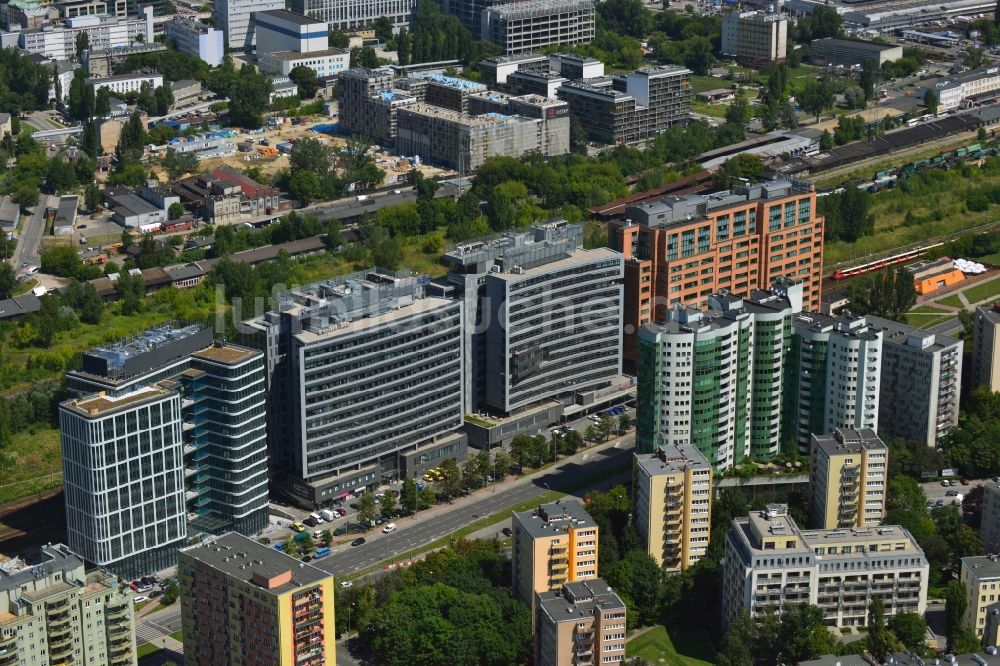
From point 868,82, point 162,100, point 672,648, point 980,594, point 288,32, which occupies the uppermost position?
point 288,32

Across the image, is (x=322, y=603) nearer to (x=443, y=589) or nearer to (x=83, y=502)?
(x=443, y=589)

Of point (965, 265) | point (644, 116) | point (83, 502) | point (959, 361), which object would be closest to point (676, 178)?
point (644, 116)

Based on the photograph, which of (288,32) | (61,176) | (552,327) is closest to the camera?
(552,327)

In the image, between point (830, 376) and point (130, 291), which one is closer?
point (830, 376)

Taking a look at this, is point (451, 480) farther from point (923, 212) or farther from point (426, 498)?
point (923, 212)

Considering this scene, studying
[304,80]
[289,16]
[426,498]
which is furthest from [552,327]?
[289,16]

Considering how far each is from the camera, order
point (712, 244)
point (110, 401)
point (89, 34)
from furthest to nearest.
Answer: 1. point (89, 34)
2. point (712, 244)
3. point (110, 401)

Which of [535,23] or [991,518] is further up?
[535,23]
